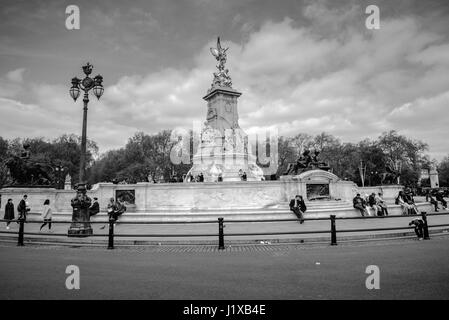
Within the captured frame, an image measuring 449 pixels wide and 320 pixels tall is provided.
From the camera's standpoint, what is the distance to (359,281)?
6.62 meters

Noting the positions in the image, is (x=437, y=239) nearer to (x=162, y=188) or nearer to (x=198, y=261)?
(x=198, y=261)

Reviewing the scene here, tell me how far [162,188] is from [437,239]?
17.7 metres

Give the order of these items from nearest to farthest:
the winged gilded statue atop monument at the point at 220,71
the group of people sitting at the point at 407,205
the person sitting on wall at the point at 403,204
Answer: the group of people sitting at the point at 407,205 → the person sitting on wall at the point at 403,204 → the winged gilded statue atop monument at the point at 220,71

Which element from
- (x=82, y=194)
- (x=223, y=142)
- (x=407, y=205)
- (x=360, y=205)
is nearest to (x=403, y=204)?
(x=407, y=205)

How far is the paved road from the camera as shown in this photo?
5.88 meters

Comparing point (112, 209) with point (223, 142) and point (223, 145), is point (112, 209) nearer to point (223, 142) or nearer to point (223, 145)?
point (223, 145)

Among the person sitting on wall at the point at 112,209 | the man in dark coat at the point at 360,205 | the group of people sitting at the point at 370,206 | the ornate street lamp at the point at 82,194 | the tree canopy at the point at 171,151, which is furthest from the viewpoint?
the tree canopy at the point at 171,151

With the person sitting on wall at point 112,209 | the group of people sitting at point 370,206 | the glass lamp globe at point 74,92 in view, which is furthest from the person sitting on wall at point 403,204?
the glass lamp globe at point 74,92

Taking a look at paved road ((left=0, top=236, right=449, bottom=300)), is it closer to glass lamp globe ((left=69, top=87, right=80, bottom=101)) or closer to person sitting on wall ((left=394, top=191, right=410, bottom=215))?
glass lamp globe ((left=69, top=87, right=80, bottom=101))

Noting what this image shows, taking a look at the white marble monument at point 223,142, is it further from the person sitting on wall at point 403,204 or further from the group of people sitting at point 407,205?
the group of people sitting at point 407,205

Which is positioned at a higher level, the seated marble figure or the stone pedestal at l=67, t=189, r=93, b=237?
the seated marble figure

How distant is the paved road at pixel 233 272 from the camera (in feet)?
19.3

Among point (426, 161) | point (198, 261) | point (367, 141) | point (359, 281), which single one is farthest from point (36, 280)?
point (426, 161)

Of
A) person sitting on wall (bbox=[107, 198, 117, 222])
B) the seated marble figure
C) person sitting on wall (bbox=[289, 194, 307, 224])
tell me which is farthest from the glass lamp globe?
the seated marble figure
